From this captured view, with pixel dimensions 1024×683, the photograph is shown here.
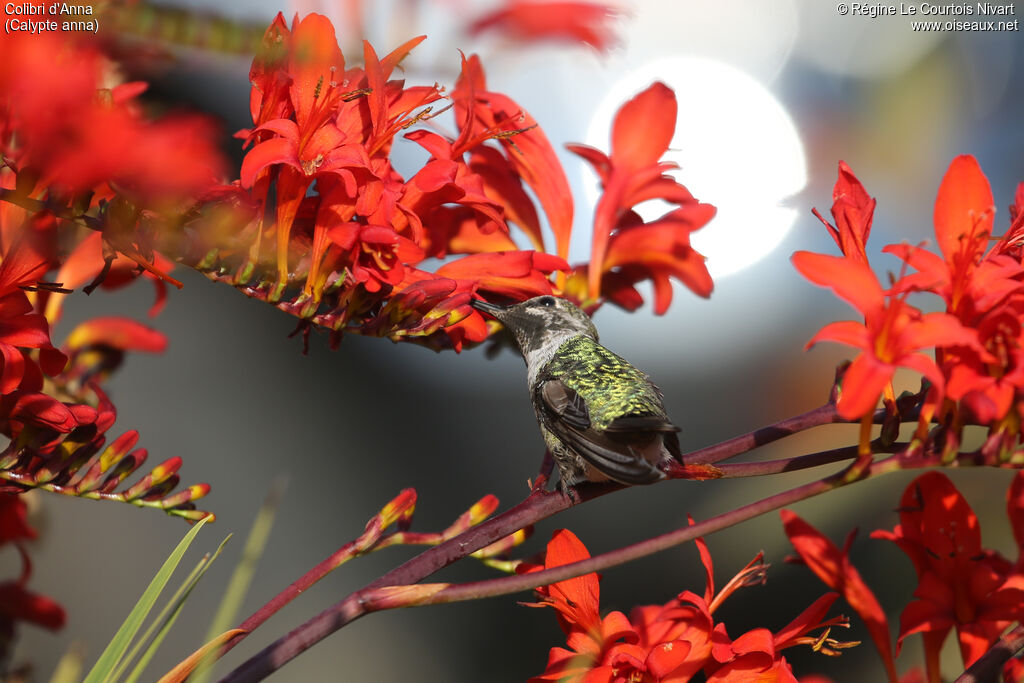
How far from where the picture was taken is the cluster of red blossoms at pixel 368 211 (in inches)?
12.5

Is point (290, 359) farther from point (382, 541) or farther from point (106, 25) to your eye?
point (106, 25)

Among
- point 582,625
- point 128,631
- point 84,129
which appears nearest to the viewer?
point 84,129

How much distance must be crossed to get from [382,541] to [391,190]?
13cm

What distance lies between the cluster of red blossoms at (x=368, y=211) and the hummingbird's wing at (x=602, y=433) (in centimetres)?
6

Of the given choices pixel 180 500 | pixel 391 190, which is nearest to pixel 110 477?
pixel 180 500

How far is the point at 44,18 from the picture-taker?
204 mm

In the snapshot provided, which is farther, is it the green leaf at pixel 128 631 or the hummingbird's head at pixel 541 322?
the hummingbird's head at pixel 541 322

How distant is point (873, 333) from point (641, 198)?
181 mm

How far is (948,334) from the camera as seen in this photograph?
262mm

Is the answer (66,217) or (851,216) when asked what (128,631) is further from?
(851,216)

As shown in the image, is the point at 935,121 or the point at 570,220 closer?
the point at 570,220

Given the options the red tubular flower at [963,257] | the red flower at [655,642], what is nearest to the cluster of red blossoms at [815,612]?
the red flower at [655,642]

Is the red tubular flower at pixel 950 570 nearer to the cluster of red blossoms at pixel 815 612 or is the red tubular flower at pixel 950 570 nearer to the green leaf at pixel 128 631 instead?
the cluster of red blossoms at pixel 815 612

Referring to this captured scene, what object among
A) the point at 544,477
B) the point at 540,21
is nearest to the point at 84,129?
the point at 540,21
